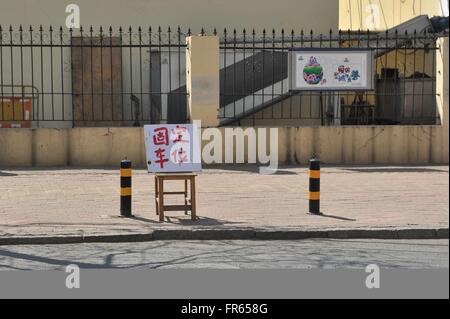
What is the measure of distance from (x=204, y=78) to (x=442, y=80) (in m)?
5.61

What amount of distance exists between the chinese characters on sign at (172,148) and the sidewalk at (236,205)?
78 cm

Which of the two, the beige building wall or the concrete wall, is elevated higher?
the beige building wall

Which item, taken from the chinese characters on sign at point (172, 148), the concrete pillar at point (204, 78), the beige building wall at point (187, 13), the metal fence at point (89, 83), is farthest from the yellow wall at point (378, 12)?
the chinese characters on sign at point (172, 148)

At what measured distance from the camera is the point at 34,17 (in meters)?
19.6

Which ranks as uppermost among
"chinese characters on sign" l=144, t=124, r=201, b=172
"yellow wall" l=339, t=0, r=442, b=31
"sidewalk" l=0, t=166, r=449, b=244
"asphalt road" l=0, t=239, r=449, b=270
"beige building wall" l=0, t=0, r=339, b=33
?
"yellow wall" l=339, t=0, r=442, b=31

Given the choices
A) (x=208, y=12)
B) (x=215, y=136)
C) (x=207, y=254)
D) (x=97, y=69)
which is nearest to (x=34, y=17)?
(x=97, y=69)

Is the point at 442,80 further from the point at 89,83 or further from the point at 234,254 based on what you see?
the point at 234,254

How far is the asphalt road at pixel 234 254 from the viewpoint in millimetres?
7648

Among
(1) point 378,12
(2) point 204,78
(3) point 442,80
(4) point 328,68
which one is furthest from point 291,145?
(1) point 378,12

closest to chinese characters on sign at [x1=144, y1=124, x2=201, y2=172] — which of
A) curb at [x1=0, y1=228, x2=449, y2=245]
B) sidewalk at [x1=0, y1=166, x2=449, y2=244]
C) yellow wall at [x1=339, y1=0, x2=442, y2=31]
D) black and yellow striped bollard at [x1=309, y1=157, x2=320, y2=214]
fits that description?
sidewalk at [x1=0, y1=166, x2=449, y2=244]

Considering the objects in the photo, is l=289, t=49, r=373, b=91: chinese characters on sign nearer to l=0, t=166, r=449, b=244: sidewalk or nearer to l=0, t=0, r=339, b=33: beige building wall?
l=0, t=166, r=449, b=244: sidewalk

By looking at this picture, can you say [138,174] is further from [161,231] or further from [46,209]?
[161,231]

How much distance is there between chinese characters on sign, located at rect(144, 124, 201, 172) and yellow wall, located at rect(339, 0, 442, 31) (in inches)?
619

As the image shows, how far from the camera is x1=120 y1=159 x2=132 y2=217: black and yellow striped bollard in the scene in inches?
402
